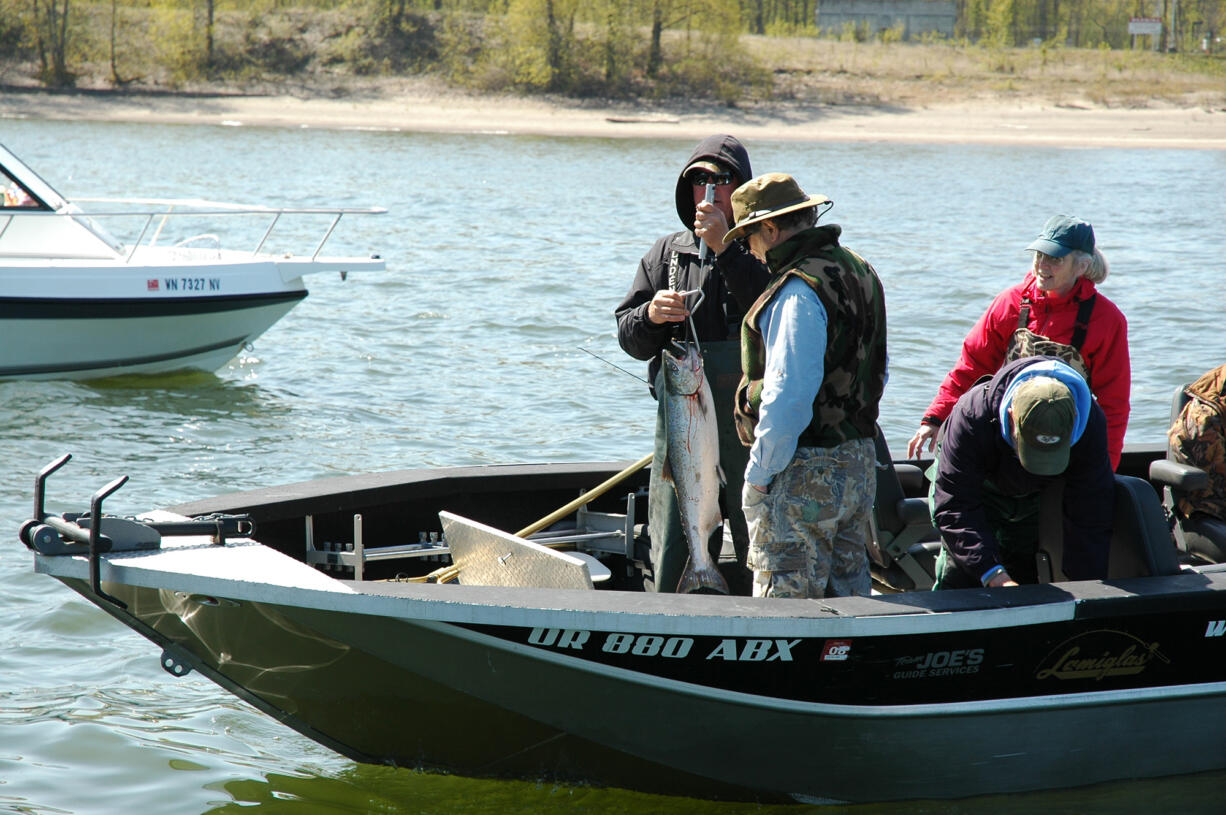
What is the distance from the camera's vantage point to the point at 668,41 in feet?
160

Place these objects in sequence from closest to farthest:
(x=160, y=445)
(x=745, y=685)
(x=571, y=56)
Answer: (x=745, y=685) < (x=160, y=445) < (x=571, y=56)

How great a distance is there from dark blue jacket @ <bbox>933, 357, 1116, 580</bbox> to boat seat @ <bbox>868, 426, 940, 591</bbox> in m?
0.61

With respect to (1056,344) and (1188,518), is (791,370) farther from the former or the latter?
(1188,518)

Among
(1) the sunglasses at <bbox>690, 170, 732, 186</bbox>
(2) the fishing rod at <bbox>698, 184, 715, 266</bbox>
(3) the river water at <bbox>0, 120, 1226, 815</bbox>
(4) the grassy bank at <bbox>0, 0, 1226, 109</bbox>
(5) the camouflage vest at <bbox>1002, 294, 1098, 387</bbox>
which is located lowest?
(3) the river water at <bbox>0, 120, 1226, 815</bbox>

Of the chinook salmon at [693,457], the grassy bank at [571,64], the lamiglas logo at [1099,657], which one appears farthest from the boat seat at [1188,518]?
the grassy bank at [571,64]

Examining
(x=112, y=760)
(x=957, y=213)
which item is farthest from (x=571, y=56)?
(x=112, y=760)

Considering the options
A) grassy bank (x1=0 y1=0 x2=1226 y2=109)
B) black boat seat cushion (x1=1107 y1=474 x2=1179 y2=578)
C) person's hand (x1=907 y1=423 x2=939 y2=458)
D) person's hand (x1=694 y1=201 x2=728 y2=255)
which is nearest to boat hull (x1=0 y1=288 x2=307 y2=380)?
person's hand (x1=907 y1=423 x2=939 y2=458)

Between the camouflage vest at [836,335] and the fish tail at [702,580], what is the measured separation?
23.5 inches

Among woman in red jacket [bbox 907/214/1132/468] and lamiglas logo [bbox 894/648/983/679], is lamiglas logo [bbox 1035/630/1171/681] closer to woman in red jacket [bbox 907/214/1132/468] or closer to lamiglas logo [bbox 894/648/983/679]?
lamiglas logo [bbox 894/648/983/679]

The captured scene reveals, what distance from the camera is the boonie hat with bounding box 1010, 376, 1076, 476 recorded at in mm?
3367

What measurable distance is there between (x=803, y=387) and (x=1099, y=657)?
136 cm

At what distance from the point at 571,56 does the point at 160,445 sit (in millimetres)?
39748

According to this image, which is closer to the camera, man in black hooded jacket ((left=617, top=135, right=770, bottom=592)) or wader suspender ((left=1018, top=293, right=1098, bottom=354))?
man in black hooded jacket ((left=617, top=135, right=770, bottom=592))

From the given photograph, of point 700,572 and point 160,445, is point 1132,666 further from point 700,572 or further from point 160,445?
point 160,445
